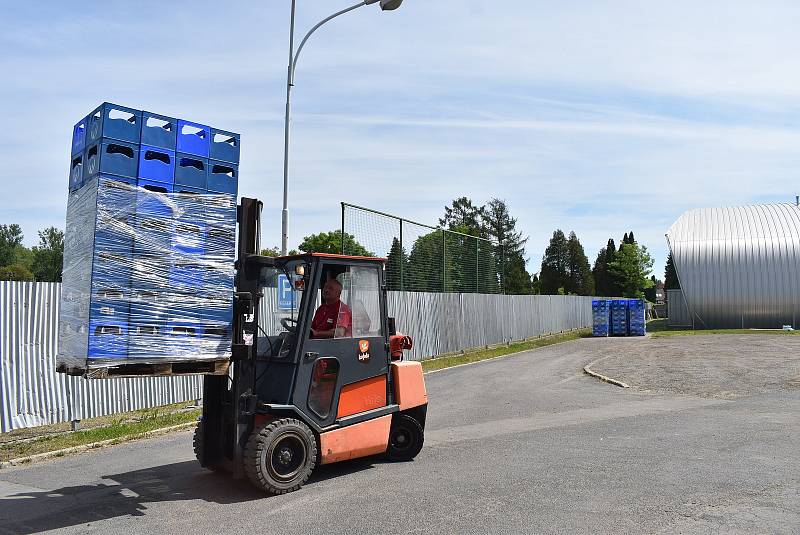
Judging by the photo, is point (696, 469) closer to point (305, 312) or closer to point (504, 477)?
point (504, 477)

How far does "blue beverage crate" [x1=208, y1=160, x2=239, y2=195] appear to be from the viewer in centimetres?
648

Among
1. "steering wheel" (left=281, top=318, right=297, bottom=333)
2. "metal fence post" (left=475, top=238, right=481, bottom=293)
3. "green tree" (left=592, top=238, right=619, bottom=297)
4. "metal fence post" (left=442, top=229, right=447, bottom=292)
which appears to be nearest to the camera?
"steering wheel" (left=281, top=318, right=297, bottom=333)

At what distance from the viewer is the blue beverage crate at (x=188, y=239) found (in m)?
6.18

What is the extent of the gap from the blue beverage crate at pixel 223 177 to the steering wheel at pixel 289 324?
1.57 meters

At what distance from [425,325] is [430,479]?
16419 mm

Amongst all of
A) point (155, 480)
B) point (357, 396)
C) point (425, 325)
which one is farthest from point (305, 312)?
point (425, 325)

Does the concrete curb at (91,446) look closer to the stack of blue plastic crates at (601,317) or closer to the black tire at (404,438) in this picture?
the black tire at (404,438)

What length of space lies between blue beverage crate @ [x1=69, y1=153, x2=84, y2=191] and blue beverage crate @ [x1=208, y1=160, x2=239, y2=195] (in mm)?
1156

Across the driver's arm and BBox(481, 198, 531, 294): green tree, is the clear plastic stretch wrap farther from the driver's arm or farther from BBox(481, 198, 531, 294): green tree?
BBox(481, 198, 531, 294): green tree

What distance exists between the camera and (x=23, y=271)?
2744 inches

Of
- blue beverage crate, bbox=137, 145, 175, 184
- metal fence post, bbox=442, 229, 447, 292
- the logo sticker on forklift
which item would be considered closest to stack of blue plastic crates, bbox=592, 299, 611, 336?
metal fence post, bbox=442, 229, 447, 292

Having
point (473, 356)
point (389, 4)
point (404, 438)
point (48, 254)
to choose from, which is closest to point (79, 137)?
point (404, 438)

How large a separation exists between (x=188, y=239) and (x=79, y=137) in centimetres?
147

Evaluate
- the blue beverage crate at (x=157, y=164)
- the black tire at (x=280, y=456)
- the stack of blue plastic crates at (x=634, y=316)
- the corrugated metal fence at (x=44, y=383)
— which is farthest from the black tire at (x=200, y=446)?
the stack of blue plastic crates at (x=634, y=316)
